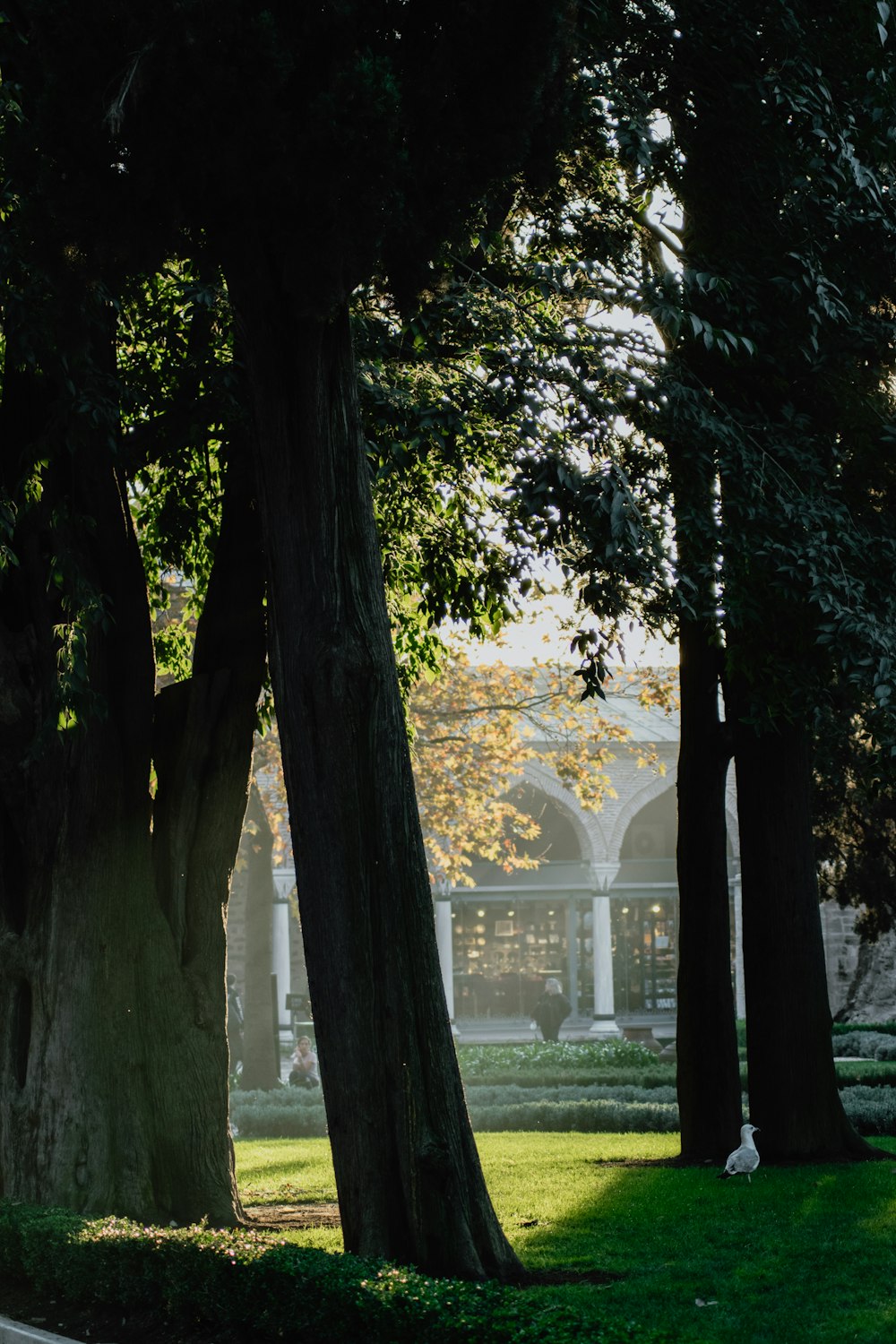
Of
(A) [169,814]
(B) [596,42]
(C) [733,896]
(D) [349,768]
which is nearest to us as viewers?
(D) [349,768]

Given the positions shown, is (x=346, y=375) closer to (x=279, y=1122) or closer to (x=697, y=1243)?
(x=697, y=1243)

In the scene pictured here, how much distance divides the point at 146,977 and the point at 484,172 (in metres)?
5.36

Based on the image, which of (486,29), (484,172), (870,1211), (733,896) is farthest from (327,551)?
(733,896)

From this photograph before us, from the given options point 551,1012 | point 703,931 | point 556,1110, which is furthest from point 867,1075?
point 551,1012

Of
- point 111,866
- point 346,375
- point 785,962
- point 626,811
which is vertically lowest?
point 785,962

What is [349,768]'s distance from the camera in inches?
281

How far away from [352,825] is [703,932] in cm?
577

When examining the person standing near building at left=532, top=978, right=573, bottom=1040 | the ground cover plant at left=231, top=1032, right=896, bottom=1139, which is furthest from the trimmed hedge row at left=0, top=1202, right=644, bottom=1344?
the person standing near building at left=532, top=978, right=573, bottom=1040

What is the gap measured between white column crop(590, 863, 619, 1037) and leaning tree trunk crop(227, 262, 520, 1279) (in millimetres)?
26479

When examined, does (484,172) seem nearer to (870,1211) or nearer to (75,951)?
(75,951)

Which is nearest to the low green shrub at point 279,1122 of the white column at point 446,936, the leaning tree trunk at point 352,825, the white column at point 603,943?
the leaning tree trunk at point 352,825

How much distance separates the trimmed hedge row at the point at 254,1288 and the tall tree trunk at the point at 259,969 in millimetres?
12200

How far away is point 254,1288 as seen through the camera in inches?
245

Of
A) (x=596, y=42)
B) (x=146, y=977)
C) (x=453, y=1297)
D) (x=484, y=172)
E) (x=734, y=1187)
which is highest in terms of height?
(x=596, y=42)
